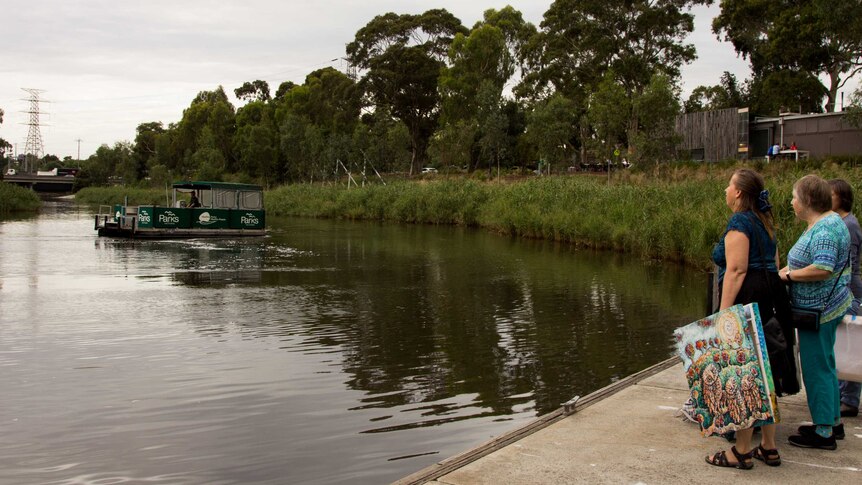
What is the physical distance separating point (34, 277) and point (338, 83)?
2290 inches

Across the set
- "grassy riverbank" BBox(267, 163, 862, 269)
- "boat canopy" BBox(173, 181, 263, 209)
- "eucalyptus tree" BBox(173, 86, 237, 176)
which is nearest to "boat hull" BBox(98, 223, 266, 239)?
"boat canopy" BBox(173, 181, 263, 209)

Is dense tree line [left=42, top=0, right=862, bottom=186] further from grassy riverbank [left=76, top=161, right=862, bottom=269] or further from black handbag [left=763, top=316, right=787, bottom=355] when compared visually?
black handbag [left=763, top=316, right=787, bottom=355]

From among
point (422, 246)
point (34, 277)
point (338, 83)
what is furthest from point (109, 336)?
point (338, 83)

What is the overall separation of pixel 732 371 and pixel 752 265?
2.33ft

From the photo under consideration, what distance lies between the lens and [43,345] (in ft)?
37.2

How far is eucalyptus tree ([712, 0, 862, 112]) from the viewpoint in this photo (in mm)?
40344

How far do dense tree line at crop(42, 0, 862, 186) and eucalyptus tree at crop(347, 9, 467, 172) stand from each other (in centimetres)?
12

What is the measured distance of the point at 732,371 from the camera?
491cm

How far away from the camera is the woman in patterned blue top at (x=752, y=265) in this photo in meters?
4.93

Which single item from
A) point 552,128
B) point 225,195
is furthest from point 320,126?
point 225,195

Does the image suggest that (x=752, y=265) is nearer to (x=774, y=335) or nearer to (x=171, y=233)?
(x=774, y=335)

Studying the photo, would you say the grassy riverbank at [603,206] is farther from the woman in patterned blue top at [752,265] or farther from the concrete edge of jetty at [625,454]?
the woman in patterned blue top at [752,265]

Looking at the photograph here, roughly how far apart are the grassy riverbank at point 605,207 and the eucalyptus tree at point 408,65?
12598 mm

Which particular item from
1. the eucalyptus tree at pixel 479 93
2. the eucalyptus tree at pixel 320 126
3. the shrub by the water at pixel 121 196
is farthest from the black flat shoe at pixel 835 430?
the shrub by the water at pixel 121 196
